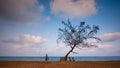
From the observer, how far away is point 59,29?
2423 cm

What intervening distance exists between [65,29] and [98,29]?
13.8ft

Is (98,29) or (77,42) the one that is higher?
(98,29)

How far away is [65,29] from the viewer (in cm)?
2384


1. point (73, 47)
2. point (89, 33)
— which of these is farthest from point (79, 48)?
point (89, 33)

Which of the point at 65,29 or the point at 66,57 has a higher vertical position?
the point at 65,29

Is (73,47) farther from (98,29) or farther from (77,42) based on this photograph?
(98,29)

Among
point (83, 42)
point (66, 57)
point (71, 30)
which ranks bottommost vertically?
point (66, 57)

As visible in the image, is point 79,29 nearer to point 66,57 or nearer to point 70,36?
point 70,36

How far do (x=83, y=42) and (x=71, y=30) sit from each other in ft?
7.14

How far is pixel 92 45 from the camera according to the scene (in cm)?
2381

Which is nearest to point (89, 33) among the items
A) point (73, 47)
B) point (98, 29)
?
point (98, 29)

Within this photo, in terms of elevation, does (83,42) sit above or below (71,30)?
below

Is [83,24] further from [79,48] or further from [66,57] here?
[66,57]

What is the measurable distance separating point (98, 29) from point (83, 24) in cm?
205
